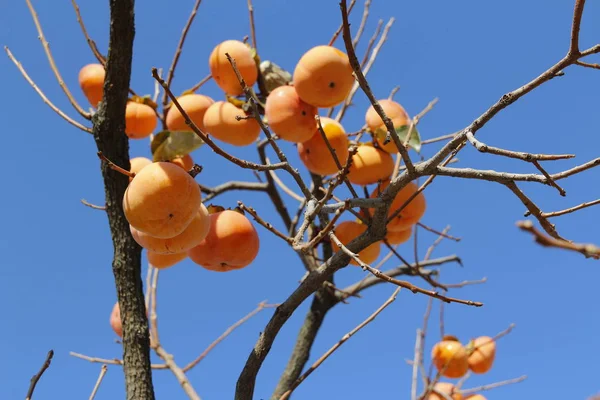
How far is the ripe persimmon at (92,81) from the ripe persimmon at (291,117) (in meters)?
0.67

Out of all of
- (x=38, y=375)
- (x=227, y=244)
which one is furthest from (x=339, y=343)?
(x=38, y=375)

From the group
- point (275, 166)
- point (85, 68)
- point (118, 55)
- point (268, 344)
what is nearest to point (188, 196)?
point (275, 166)

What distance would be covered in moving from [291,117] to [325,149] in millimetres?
149

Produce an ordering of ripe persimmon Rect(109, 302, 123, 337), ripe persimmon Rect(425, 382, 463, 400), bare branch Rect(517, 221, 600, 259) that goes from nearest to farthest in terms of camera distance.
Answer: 1. bare branch Rect(517, 221, 600, 259)
2. ripe persimmon Rect(109, 302, 123, 337)
3. ripe persimmon Rect(425, 382, 463, 400)

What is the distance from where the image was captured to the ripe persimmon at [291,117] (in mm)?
1873

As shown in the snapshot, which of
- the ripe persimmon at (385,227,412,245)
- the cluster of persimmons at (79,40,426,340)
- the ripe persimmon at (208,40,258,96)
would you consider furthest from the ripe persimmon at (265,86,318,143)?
the ripe persimmon at (385,227,412,245)

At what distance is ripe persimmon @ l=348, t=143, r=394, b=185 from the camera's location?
1.86 m

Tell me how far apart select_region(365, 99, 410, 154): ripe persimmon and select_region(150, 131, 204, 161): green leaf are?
606mm

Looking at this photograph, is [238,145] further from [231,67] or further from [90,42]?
[90,42]

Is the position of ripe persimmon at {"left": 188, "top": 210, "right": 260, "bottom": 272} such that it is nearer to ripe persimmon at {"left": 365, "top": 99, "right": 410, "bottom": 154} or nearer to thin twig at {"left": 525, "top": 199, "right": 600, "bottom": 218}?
ripe persimmon at {"left": 365, "top": 99, "right": 410, "bottom": 154}

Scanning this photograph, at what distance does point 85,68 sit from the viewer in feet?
7.14

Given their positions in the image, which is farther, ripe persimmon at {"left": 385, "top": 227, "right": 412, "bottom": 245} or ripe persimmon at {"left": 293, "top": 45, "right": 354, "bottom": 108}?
ripe persimmon at {"left": 385, "top": 227, "right": 412, "bottom": 245}

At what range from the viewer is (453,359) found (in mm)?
2645

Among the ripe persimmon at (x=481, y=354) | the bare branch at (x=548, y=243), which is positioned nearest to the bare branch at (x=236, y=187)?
the ripe persimmon at (x=481, y=354)
